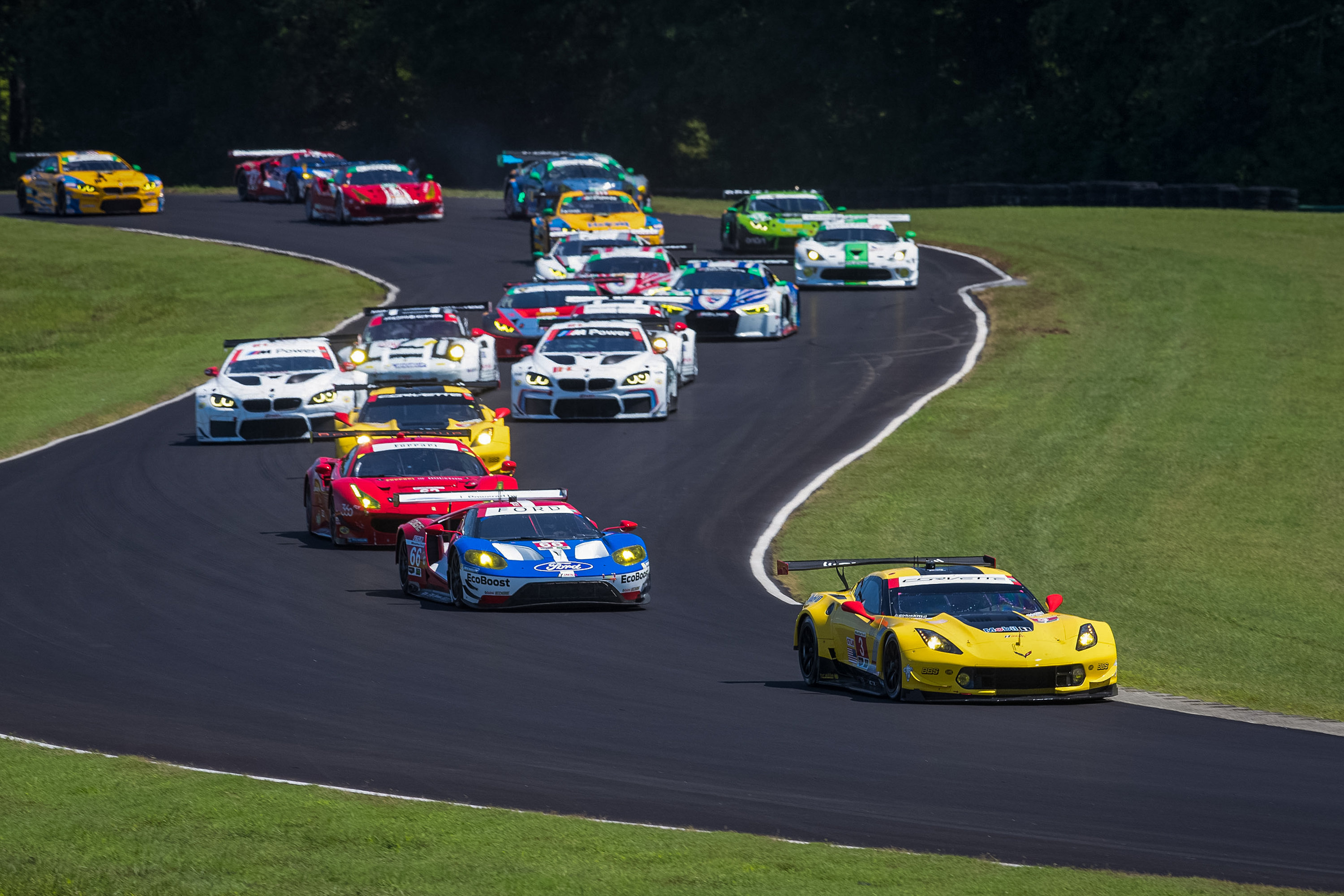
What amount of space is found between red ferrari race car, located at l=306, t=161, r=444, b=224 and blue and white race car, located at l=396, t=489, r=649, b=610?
38.0 meters

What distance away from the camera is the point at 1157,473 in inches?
1101

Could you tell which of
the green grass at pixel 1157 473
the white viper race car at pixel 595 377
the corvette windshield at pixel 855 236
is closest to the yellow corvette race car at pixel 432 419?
the white viper race car at pixel 595 377

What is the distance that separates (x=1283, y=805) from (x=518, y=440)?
2049 cm

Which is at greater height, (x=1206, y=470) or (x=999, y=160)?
(x=999, y=160)

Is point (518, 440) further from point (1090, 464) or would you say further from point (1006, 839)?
point (1006, 839)

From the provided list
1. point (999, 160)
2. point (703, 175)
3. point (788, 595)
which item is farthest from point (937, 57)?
point (788, 595)

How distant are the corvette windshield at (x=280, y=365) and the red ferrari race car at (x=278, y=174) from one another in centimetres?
3311

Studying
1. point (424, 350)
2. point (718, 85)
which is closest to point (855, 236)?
point (424, 350)

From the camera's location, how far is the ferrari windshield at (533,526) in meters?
19.9

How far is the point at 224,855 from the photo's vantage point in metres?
9.82

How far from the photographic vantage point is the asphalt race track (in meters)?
11.0

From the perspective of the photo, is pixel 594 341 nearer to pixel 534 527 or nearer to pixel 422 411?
pixel 422 411

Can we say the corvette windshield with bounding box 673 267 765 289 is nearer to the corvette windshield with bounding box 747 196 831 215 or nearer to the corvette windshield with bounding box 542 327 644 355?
the corvette windshield with bounding box 542 327 644 355

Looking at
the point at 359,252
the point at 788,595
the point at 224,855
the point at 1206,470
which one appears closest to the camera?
the point at 224,855
